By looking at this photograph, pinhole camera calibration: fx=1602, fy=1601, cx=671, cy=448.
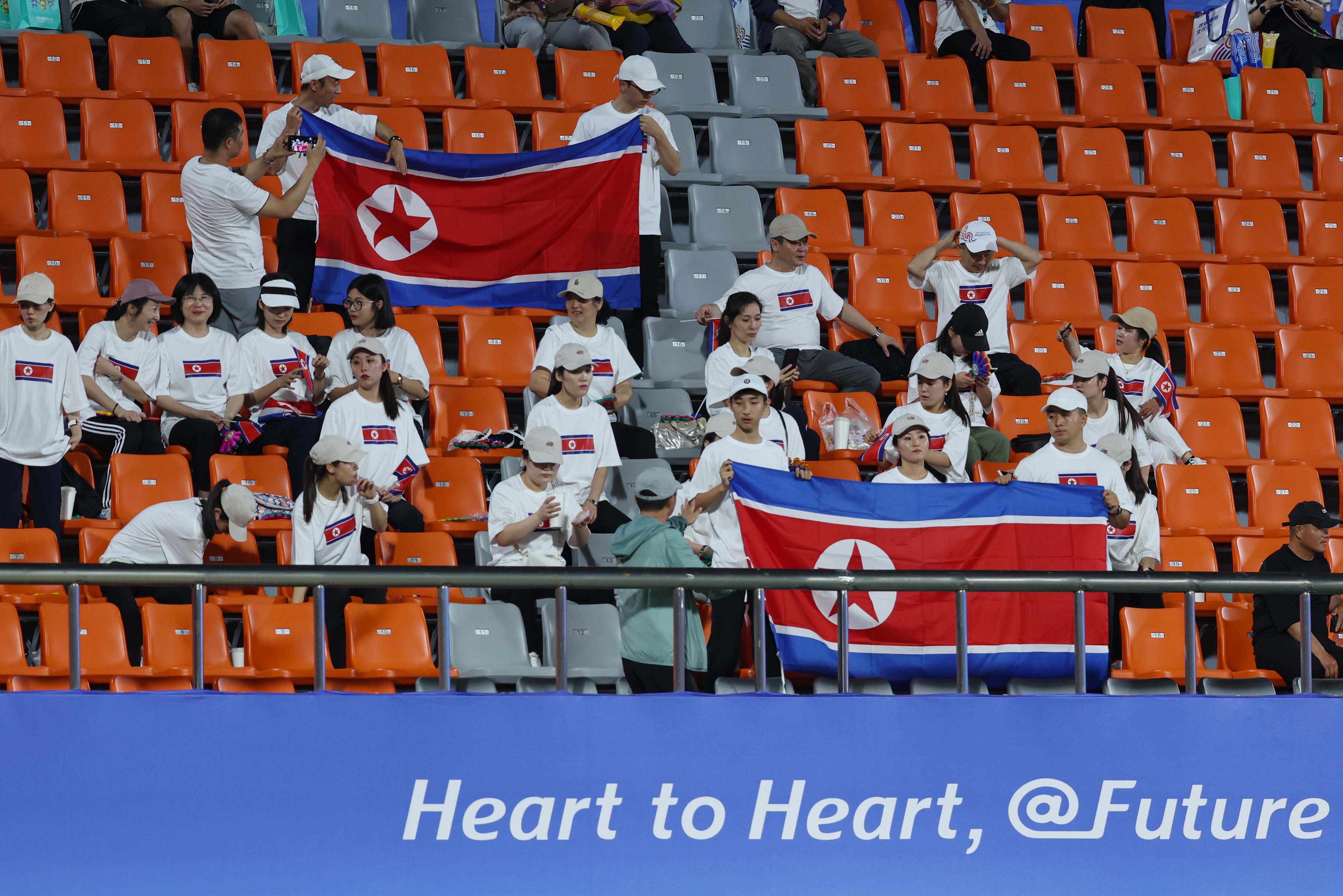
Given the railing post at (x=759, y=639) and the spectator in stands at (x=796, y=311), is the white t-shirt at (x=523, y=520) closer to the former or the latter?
the railing post at (x=759, y=639)

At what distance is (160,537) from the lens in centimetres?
709

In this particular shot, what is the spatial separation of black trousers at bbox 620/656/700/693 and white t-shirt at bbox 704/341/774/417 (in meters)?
2.64

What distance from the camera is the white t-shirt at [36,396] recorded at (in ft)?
24.8

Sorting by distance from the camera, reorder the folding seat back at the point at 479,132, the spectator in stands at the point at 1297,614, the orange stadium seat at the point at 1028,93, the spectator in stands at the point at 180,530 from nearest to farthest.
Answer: the spectator in stands at the point at 1297,614, the spectator in stands at the point at 180,530, the folding seat back at the point at 479,132, the orange stadium seat at the point at 1028,93

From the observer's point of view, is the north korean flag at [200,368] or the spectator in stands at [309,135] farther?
the spectator in stands at [309,135]

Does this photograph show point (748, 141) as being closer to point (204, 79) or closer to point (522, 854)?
point (204, 79)

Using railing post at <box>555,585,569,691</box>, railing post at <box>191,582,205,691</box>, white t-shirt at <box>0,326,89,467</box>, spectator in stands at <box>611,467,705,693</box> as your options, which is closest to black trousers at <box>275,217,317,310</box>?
white t-shirt at <box>0,326,89,467</box>

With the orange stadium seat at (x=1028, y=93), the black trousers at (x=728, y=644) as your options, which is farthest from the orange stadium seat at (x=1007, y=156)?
the black trousers at (x=728, y=644)

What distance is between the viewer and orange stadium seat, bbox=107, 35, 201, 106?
35.3 feet

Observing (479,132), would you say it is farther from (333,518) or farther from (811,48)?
(333,518)

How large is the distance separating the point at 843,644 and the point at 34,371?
4.38 metres

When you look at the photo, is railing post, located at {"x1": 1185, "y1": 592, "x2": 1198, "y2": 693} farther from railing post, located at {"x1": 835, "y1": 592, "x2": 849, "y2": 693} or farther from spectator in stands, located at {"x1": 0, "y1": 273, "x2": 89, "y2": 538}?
spectator in stands, located at {"x1": 0, "y1": 273, "x2": 89, "y2": 538}

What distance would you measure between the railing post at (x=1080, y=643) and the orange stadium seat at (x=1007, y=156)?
6.32 metres

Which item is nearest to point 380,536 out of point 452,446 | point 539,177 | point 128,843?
point 452,446
